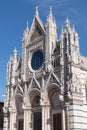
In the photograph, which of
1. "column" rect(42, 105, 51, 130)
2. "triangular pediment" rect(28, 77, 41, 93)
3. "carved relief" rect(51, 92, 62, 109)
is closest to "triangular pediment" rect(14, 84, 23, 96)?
"triangular pediment" rect(28, 77, 41, 93)

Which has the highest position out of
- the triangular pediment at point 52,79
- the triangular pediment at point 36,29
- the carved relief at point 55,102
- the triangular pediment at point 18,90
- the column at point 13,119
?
the triangular pediment at point 36,29

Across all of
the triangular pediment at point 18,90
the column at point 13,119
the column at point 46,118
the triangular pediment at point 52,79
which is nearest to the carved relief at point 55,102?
the column at point 46,118

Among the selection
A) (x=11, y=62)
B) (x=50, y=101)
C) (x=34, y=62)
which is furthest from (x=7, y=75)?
(x=50, y=101)

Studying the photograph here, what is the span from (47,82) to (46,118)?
4.18 metres

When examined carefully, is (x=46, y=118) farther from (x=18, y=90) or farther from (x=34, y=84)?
(x=18, y=90)

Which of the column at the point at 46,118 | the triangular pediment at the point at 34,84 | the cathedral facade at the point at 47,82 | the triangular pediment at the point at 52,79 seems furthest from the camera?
the triangular pediment at the point at 34,84

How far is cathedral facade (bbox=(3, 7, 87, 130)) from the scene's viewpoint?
1147 inches

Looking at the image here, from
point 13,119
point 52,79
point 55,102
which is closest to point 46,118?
point 55,102

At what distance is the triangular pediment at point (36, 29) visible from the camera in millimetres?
36500

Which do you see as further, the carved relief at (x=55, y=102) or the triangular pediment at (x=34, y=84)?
the triangular pediment at (x=34, y=84)

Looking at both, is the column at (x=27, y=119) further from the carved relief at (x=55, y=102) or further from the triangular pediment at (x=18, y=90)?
the carved relief at (x=55, y=102)

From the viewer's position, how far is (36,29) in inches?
1489

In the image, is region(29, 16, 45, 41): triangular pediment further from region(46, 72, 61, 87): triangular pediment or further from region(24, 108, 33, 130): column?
region(24, 108, 33, 130): column

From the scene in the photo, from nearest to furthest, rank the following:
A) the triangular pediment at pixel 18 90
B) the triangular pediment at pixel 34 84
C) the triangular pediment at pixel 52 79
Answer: the triangular pediment at pixel 52 79
the triangular pediment at pixel 34 84
the triangular pediment at pixel 18 90
